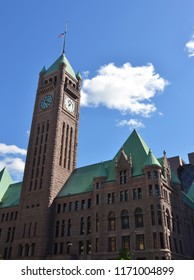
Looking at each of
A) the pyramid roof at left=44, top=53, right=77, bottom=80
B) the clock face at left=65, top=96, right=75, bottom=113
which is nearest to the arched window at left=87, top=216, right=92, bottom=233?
the clock face at left=65, top=96, right=75, bottom=113

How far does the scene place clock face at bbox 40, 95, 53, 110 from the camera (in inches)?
3536

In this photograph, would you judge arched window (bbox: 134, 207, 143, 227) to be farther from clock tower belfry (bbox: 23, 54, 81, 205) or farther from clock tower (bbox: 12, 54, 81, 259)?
clock tower belfry (bbox: 23, 54, 81, 205)

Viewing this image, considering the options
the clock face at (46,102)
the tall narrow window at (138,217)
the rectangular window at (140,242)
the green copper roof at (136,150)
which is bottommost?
the rectangular window at (140,242)

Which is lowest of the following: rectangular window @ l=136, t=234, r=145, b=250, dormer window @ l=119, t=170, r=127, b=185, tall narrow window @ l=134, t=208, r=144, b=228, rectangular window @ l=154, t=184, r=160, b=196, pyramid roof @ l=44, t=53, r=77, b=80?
rectangular window @ l=136, t=234, r=145, b=250

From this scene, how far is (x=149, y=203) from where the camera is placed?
60.1m

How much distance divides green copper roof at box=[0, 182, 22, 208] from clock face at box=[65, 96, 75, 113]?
99.6ft

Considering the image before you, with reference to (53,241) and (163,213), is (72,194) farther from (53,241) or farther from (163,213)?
(163,213)

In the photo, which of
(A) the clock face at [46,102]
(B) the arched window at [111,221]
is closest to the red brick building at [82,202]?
(A) the clock face at [46,102]

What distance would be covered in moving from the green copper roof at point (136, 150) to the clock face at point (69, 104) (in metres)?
24.1

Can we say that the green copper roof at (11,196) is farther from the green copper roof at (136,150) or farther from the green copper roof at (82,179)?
the green copper roof at (136,150)

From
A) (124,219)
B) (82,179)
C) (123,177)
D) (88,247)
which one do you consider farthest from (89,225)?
(82,179)

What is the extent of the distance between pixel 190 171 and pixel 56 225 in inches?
2708

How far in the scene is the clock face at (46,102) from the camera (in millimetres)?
89812

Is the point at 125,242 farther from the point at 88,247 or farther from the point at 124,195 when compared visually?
the point at 124,195
